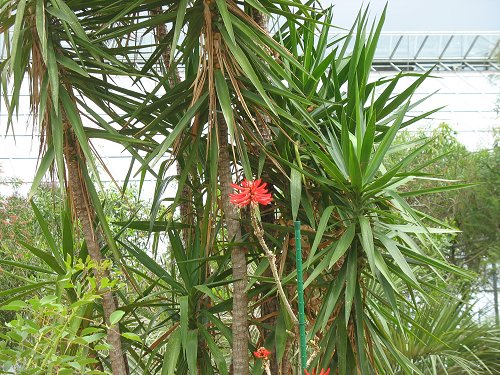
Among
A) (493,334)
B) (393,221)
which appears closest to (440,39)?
(493,334)

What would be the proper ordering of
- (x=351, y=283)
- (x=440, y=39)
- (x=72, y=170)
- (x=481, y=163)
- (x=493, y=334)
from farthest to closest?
(x=440, y=39) < (x=481, y=163) < (x=493, y=334) < (x=72, y=170) < (x=351, y=283)

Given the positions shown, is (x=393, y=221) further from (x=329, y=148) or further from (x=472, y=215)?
(x=472, y=215)

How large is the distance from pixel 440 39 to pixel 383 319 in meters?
8.73

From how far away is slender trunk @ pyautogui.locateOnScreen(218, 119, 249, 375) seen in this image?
140 inches

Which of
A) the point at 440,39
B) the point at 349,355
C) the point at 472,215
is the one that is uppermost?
the point at 440,39

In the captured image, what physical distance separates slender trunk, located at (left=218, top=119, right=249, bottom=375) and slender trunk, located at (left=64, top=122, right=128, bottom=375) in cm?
50

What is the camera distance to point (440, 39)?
12.0 m

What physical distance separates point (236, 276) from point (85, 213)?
71cm

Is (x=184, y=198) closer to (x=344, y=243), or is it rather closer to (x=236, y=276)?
(x=236, y=276)

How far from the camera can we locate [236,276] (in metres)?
3.57

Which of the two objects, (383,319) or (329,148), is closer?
(329,148)

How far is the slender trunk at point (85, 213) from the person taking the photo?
3641 mm

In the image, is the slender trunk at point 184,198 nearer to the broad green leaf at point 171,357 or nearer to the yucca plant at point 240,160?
the yucca plant at point 240,160

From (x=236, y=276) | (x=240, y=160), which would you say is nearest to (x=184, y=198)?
(x=240, y=160)
